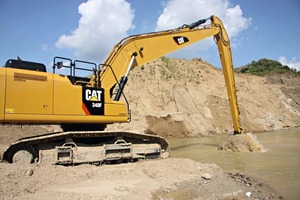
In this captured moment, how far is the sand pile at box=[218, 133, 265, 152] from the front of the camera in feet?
40.9

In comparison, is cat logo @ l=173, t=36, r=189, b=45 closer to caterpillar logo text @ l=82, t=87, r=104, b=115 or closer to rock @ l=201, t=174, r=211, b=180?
caterpillar logo text @ l=82, t=87, r=104, b=115

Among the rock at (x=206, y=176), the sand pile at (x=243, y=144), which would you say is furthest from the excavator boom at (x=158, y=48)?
the rock at (x=206, y=176)

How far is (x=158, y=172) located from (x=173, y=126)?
46.6ft

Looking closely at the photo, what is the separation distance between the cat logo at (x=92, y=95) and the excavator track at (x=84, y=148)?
0.98 m

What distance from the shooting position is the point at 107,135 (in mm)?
8688

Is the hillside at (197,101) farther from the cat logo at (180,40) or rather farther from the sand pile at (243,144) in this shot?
the cat logo at (180,40)

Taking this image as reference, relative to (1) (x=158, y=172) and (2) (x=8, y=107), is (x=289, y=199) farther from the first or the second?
(2) (x=8, y=107)

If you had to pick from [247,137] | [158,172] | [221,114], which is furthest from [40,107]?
[221,114]

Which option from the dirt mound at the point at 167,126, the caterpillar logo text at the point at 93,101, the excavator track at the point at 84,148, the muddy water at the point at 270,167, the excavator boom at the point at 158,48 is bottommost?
the muddy water at the point at 270,167

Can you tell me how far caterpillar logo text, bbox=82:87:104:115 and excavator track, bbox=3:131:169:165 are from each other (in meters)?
0.62

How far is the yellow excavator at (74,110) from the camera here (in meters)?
7.32

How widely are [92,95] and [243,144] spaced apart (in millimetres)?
7622

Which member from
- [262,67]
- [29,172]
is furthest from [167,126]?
[262,67]

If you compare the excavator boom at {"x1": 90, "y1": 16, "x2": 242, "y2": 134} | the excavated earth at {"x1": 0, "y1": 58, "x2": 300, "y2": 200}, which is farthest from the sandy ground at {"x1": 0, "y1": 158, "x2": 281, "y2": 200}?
the excavator boom at {"x1": 90, "y1": 16, "x2": 242, "y2": 134}
